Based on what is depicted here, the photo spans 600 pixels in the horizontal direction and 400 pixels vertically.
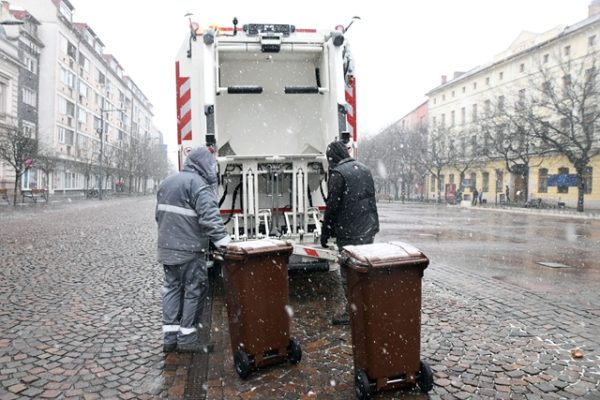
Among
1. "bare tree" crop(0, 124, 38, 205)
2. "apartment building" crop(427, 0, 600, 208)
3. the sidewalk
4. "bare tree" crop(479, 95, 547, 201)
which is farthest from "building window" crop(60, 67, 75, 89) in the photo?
the sidewalk

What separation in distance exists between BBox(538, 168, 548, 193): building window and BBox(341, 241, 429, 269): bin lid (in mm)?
42908

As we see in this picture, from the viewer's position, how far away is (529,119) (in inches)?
1142

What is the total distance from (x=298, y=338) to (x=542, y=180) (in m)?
43.1

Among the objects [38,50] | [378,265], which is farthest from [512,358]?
[38,50]

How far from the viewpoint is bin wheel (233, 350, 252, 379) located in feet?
11.5

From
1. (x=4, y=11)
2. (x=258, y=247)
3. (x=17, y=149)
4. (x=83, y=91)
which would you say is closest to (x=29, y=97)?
(x=4, y=11)

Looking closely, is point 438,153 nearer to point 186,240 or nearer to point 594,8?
point 594,8

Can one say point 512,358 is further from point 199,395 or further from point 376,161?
point 376,161

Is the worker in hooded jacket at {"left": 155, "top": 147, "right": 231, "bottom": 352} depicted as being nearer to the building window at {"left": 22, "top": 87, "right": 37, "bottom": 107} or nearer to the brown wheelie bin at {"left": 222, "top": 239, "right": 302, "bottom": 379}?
the brown wheelie bin at {"left": 222, "top": 239, "right": 302, "bottom": 379}

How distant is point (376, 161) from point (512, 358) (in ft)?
181

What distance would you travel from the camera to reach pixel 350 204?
4.77 metres

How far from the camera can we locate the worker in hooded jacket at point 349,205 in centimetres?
472

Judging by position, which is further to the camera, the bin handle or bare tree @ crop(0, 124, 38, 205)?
bare tree @ crop(0, 124, 38, 205)

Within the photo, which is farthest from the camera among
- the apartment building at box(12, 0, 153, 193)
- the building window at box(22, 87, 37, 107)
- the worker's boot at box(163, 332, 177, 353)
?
the apartment building at box(12, 0, 153, 193)
